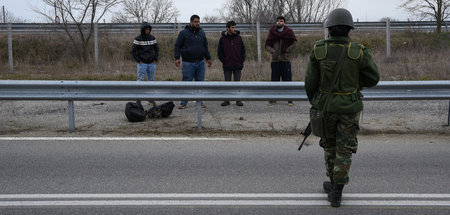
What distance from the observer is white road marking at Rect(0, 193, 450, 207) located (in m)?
4.57

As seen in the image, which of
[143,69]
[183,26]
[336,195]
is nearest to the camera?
[336,195]

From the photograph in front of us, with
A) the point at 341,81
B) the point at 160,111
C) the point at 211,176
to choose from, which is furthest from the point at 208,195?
the point at 160,111

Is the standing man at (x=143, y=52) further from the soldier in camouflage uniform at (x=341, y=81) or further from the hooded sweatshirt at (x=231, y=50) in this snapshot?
the soldier in camouflage uniform at (x=341, y=81)

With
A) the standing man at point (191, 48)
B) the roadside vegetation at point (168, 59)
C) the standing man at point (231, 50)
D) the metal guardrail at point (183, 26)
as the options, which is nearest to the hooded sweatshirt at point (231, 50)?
the standing man at point (231, 50)

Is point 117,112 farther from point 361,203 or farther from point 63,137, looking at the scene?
point 361,203

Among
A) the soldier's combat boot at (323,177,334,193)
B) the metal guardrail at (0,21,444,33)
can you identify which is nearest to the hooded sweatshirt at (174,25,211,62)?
the soldier's combat boot at (323,177,334,193)

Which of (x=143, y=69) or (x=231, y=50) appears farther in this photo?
(x=231, y=50)

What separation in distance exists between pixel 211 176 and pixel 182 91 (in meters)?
3.22

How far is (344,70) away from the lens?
424 cm

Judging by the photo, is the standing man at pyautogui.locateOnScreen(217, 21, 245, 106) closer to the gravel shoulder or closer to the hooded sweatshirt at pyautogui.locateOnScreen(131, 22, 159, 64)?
the gravel shoulder

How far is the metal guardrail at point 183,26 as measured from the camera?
771 inches

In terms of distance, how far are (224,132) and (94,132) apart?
2.13m

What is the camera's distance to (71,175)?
551 centimetres

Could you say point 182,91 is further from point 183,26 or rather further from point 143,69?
point 183,26
